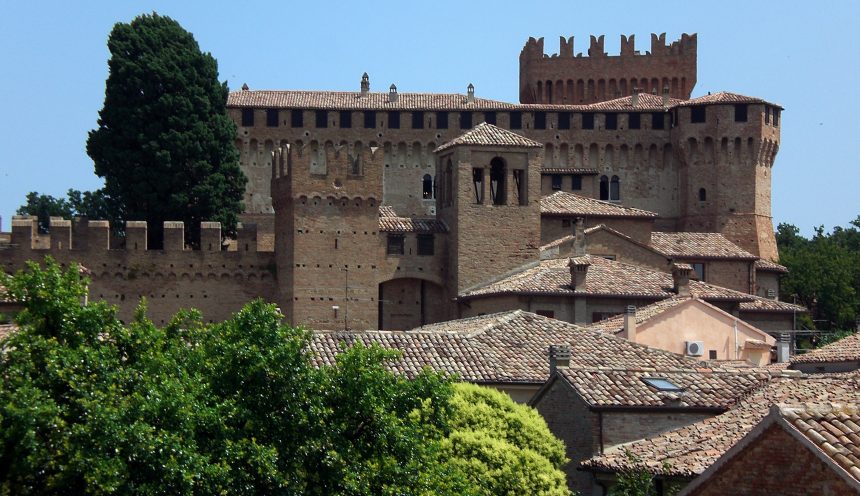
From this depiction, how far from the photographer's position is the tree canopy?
22.8 m

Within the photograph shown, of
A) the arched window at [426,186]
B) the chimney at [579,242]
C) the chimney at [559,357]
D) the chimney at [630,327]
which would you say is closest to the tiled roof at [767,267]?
the chimney at [579,242]

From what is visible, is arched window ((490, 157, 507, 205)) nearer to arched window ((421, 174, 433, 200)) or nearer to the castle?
the castle

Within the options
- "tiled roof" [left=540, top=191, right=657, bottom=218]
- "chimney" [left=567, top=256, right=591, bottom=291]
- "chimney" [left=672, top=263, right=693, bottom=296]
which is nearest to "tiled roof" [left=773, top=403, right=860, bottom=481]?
"chimney" [left=567, top=256, right=591, bottom=291]

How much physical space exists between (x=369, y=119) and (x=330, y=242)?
19418 millimetres

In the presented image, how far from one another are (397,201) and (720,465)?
56.7m

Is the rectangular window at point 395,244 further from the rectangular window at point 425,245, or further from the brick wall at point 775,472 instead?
the brick wall at point 775,472

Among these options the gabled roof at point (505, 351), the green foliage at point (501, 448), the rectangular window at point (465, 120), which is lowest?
the green foliage at point (501, 448)

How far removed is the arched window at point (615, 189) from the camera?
78562 mm

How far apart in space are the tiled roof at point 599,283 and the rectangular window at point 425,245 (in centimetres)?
319

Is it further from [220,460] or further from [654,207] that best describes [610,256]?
[220,460]

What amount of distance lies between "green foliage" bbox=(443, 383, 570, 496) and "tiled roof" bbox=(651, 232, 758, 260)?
32252mm

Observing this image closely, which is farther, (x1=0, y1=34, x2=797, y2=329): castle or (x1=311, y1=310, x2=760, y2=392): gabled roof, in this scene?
(x1=0, y1=34, x2=797, y2=329): castle

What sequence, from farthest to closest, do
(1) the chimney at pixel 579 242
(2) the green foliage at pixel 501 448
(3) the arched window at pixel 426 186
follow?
1. (3) the arched window at pixel 426 186
2. (1) the chimney at pixel 579 242
3. (2) the green foliage at pixel 501 448

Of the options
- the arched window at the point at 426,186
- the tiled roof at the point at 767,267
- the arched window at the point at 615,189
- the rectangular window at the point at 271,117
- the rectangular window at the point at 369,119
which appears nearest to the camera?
the tiled roof at the point at 767,267
